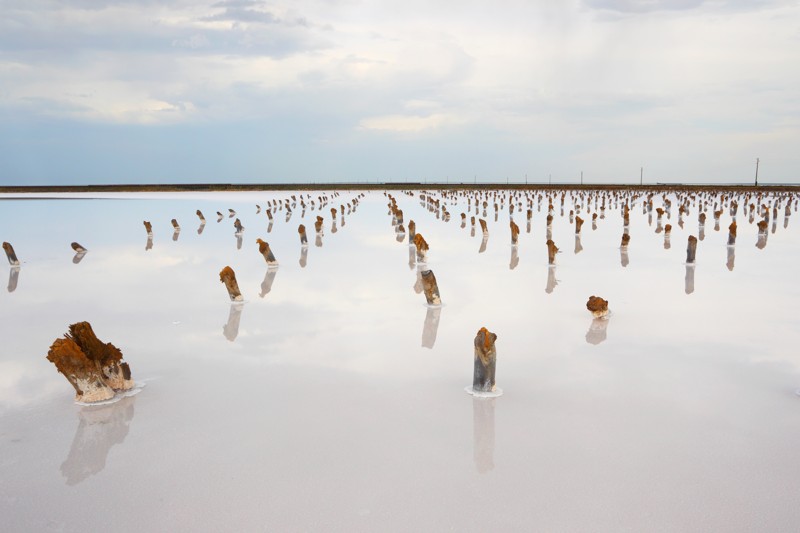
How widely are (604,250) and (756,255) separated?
3.90 metres

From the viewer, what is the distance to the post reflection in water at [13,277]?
1271cm

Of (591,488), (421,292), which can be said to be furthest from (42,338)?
(591,488)

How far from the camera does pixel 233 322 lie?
30.4 feet

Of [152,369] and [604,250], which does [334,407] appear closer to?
[152,369]

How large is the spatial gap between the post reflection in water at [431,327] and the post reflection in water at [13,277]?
27.7 feet

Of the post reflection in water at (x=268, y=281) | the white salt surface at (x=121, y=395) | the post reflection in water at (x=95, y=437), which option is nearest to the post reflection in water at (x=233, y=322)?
the post reflection in water at (x=268, y=281)

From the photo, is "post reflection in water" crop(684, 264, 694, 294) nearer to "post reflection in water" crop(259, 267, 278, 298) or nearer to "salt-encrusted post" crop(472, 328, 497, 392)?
"salt-encrusted post" crop(472, 328, 497, 392)

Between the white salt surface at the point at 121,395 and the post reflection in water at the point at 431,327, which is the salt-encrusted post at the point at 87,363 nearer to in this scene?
the white salt surface at the point at 121,395

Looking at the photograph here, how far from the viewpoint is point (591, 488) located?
164 inches

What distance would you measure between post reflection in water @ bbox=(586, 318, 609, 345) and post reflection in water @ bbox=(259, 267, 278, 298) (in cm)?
574

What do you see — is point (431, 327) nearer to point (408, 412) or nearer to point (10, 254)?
point (408, 412)

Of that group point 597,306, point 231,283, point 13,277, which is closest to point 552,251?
point 597,306

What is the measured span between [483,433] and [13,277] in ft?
42.1

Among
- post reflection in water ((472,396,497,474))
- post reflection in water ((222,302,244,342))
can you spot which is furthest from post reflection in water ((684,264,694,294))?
post reflection in water ((222,302,244,342))
